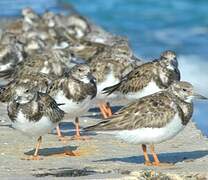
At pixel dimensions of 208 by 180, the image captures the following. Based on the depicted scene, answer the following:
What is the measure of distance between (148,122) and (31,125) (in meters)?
1.26

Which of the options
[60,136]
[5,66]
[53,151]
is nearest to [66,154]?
[53,151]

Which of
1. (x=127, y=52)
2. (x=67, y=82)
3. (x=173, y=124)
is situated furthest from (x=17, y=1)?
(x=173, y=124)

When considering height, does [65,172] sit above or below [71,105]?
below

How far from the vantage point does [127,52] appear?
1362cm

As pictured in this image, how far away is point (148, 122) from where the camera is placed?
8.96m

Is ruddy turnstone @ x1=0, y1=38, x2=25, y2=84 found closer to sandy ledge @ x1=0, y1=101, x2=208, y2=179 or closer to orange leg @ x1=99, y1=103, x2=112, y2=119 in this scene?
orange leg @ x1=99, y1=103, x2=112, y2=119

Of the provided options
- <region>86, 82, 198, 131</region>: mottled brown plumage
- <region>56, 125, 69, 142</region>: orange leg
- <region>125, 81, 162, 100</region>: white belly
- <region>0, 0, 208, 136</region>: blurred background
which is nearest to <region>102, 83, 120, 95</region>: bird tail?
<region>125, 81, 162, 100</region>: white belly

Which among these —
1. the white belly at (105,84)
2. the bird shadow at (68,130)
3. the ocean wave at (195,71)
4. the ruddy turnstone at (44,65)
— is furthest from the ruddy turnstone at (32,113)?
the ocean wave at (195,71)

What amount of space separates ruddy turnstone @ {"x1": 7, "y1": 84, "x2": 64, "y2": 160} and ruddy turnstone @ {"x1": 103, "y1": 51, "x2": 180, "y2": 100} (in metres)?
2.04

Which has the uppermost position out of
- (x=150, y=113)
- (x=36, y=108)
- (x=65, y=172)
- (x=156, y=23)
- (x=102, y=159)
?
(x=156, y=23)

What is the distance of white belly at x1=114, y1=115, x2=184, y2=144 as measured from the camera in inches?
352

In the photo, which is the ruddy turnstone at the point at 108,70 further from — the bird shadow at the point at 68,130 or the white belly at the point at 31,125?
the white belly at the point at 31,125

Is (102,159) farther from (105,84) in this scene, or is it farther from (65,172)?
(105,84)

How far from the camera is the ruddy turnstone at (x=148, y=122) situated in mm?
8938
